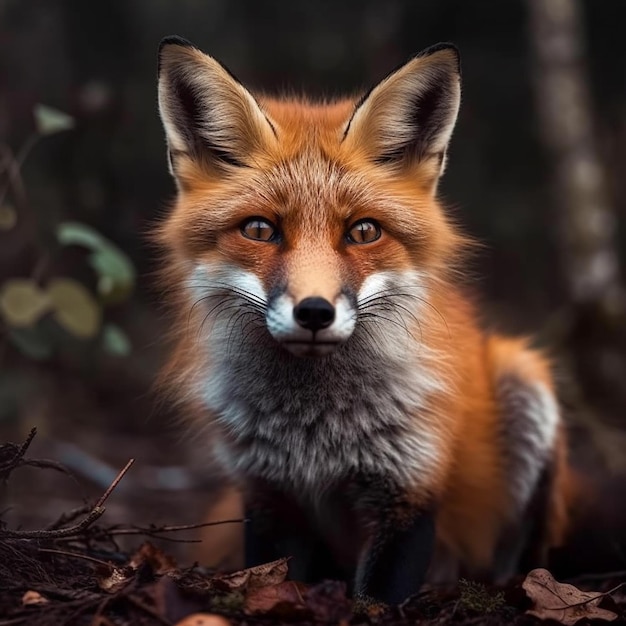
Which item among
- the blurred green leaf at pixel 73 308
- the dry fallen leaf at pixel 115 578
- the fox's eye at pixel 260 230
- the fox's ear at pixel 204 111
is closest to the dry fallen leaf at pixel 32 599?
the dry fallen leaf at pixel 115 578

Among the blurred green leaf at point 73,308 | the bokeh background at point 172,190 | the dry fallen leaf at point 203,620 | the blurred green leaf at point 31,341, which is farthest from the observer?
the bokeh background at point 172,190

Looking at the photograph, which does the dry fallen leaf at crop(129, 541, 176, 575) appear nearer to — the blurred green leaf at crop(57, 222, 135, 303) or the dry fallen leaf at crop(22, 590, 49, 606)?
the dry fallen leaf at crop(22, 590, 49, 606)

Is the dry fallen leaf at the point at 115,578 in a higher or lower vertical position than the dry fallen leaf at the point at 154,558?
higher

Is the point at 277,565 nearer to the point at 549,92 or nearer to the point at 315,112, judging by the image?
the point at 315,112

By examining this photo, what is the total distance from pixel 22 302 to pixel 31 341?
0.38m

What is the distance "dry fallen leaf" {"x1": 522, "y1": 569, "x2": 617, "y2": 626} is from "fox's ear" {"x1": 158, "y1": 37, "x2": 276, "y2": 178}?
1.63 meters

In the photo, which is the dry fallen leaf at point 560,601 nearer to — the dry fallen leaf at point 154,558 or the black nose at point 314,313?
the black nose at point 314,313

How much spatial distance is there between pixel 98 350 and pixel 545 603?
4.46 m

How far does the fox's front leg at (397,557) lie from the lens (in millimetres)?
2715

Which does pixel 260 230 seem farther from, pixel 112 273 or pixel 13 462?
pixel 112 273

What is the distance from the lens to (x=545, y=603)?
7.92 feet

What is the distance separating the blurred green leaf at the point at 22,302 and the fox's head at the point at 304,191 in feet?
3.50

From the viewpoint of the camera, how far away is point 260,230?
8.85 feet

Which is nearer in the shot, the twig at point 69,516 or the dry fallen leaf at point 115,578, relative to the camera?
the dry fallen leaf at point 115,578
